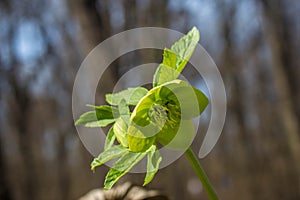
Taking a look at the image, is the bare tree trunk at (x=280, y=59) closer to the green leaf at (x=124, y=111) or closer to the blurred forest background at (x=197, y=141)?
the blurred forest background at (x=197, y=141)

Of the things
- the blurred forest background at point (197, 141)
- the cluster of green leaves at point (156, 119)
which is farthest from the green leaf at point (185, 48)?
the blurred forest background at point (197, 141)

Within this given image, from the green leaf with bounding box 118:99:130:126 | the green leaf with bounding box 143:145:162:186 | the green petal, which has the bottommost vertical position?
the green leaf with bounding box 143:145:162:186

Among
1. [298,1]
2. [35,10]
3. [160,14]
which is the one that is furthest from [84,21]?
[298,1]

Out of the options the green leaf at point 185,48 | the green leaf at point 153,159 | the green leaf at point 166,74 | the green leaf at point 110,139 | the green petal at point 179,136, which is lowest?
the green leaf at point 153,159

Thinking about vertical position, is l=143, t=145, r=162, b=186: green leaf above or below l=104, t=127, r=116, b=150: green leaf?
below

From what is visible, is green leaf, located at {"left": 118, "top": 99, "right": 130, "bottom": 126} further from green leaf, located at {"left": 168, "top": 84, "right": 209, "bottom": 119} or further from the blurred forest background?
the blurred forest background

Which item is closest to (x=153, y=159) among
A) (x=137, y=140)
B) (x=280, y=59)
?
(x=137, y=140)

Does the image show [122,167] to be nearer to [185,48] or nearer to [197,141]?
[185,48]

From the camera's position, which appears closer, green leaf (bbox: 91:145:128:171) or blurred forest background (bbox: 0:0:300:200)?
green leaf (bbox: 91:145:128:171)

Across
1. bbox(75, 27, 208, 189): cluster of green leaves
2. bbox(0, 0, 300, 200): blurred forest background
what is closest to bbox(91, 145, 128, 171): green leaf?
bbox(75, 27, 208, 189): cluster of green leaves
